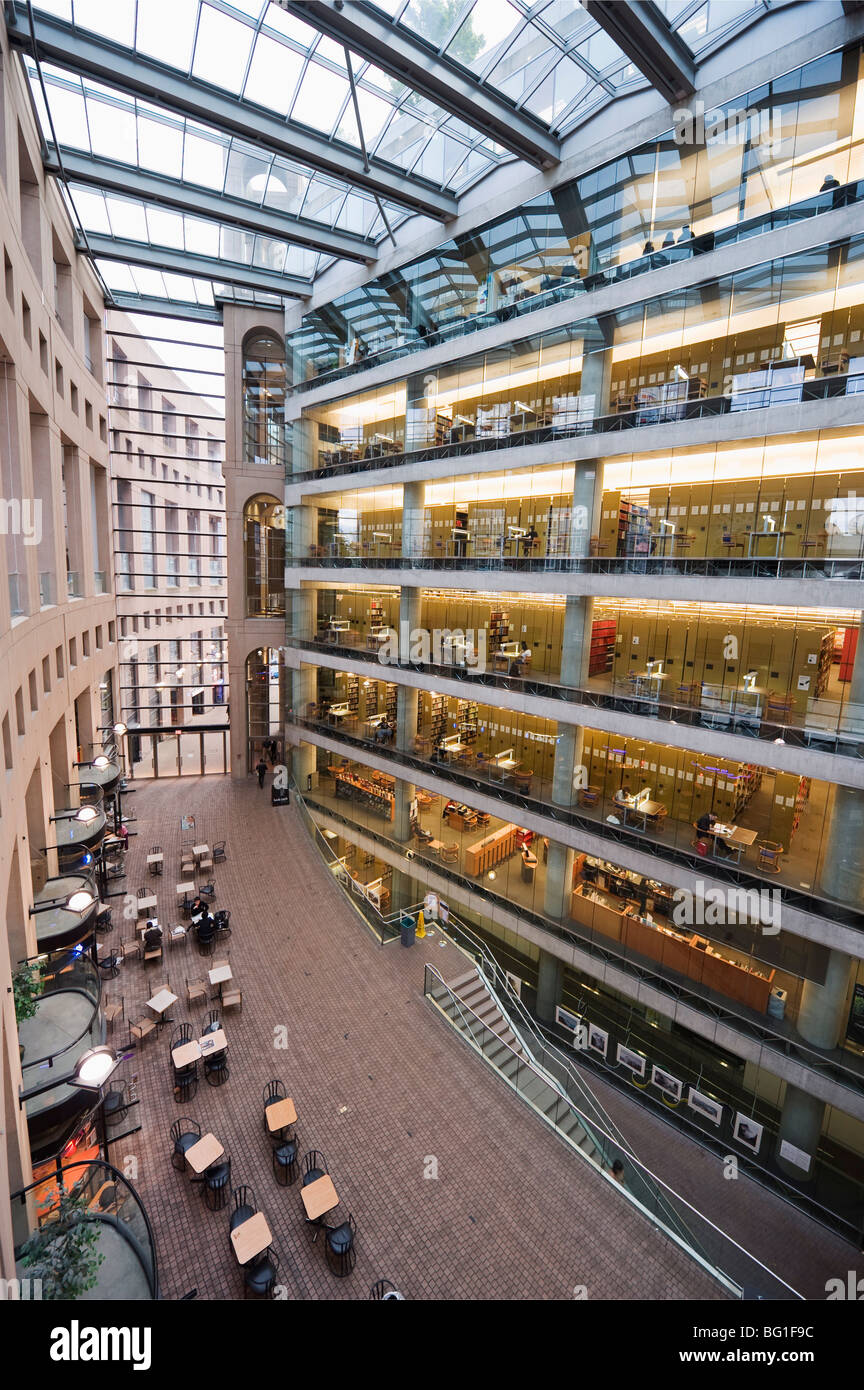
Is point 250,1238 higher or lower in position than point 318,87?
lower

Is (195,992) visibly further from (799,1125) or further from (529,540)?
(529,540)

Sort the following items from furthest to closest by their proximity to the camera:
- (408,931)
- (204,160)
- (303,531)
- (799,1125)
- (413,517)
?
(303,531)
(413,517)
(204,160)
(408,931)
(799,1125)

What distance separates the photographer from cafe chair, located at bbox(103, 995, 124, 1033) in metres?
11.5

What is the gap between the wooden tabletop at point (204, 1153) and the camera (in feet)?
28.7

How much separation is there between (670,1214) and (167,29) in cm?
2112

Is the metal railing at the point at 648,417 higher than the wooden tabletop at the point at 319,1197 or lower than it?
higher

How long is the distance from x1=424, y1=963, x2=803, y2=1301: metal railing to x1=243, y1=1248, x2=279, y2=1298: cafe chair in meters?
4.57

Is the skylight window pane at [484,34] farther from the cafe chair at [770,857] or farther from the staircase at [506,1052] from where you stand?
the staircase at [506,1052]

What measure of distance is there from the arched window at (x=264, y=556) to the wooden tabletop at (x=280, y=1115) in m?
18.2

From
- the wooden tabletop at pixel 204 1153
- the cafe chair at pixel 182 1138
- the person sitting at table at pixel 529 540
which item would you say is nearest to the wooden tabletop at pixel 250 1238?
the wooden tabletop at pixel 204 1153

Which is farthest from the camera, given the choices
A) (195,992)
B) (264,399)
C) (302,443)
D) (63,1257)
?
(264,399)

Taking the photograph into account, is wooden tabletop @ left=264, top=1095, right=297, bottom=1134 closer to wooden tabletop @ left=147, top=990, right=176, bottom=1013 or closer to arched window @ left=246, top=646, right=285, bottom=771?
wooden tabletop @ left=147, top=990, right=176, bottom=1013

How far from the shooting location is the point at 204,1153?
29.3 ft

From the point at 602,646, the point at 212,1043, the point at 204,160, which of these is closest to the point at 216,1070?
the point at 212,1043
